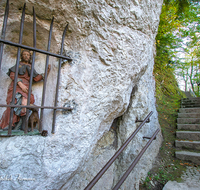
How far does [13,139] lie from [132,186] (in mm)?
2317

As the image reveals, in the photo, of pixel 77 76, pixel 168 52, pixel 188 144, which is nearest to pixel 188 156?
pixel 188 144

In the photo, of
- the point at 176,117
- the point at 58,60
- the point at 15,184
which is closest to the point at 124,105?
the point at 58,60

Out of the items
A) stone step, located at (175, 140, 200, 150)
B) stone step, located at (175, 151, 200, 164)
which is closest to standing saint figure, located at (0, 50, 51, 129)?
stone step, located at (175, 151, 200, 164)

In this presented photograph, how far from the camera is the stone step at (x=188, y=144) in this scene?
3363 millimetres

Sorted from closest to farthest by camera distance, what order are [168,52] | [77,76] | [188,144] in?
[77,76], [188,144], [168,52]

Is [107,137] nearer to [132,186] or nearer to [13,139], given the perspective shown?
[132,186]

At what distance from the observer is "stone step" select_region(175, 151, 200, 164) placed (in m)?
3.10

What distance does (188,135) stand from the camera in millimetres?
3719

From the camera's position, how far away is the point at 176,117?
4.68 meters

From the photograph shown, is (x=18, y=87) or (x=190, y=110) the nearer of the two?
(x=18, y=87)

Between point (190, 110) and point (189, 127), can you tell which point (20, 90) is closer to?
point (189, 127)

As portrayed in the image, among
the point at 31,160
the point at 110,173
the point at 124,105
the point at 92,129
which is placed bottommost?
the point at 110,173

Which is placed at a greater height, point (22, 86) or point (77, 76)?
point (77, 76)

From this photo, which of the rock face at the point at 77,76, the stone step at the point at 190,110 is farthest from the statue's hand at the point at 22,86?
the stone step at the point at 190,110
